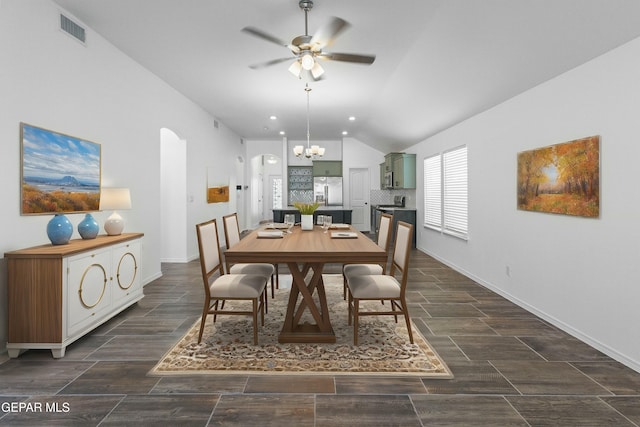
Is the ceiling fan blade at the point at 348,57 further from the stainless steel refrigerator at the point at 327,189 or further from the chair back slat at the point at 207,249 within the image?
the stainless steel refrigerator at the point at 327,189

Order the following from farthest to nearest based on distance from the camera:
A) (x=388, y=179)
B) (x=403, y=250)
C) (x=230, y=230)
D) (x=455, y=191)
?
(x=388, y=179)
(x=455, y=191)
(x=230, y=230)
(x=403, y=250)

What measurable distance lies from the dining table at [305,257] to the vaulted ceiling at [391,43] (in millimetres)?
1848

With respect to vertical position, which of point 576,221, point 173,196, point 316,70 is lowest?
point 576,221

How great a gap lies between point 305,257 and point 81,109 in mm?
2622

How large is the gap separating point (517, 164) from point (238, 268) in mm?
3186

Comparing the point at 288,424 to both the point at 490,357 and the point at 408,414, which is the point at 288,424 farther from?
the point at 490,357

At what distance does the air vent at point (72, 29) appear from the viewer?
9.87ft

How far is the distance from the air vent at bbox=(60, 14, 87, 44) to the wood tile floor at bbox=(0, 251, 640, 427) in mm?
2671

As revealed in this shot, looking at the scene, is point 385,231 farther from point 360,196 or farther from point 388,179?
point 360,196

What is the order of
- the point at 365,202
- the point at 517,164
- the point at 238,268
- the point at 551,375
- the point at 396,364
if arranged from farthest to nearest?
the point at 365,202, the point at 517,164, the point at 238,268, the point at 396,364, the point at 551,375

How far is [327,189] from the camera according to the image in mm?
10133

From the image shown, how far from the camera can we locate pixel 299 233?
143 inches

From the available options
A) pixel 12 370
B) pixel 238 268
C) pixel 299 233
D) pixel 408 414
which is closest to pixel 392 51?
pixel 299 233

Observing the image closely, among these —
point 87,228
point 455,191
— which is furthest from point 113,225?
point 455,191
